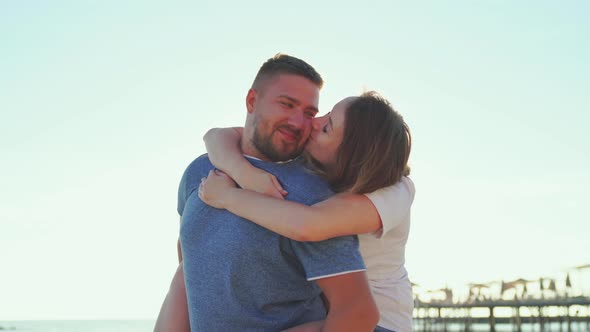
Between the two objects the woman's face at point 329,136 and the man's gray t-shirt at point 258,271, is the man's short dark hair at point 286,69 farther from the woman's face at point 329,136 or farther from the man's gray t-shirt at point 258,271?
the man's gray t-shirt at point 258,271

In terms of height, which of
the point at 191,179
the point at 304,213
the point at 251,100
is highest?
the point at 251,100

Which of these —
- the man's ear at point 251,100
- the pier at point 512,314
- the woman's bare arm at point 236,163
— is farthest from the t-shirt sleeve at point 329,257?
the pier at point 512,314

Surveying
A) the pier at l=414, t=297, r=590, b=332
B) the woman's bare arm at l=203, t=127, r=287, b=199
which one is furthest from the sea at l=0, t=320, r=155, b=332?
the woman's bare arm at l=203, t=127, r=287, b=199

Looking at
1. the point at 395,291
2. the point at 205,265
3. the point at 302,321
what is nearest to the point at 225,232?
the point at 205,265

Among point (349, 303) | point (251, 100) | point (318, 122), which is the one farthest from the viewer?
point (251, 100)

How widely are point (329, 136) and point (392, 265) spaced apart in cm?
60

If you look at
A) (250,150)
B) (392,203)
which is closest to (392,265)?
(392,203)

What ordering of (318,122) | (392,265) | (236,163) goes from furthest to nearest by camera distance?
(318,122), (236,163), (392,265)

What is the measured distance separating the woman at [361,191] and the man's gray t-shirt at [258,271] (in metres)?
0.07

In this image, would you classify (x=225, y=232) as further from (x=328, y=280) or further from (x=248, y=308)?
(x=328, y=280)

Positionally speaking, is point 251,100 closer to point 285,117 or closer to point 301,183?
point 285,117

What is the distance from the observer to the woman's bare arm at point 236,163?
2986 millimetres

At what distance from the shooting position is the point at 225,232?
9.48 feet

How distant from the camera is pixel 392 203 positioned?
2.93m
